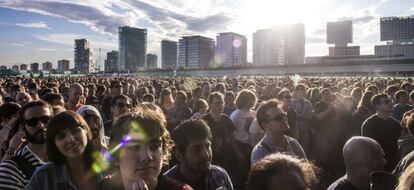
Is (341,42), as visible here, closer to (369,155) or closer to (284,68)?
(284,68)

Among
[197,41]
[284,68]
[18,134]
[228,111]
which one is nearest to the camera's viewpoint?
[18,134]

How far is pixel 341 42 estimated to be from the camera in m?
178

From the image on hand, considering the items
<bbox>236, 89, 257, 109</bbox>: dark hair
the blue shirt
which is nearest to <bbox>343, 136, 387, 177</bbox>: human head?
the blue shirt

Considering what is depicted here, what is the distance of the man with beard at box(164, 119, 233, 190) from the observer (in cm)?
374

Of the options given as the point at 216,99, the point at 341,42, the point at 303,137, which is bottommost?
the point at 303,137

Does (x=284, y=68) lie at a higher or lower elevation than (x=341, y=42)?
lower

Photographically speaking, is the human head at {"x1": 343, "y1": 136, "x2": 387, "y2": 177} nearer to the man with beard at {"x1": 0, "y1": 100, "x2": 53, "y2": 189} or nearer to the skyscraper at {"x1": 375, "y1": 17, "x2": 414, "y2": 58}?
the man with beard at {"x1": 0, "y1": 100, "x2": 53, "y2": 189}

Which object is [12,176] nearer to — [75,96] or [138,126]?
[138,126]

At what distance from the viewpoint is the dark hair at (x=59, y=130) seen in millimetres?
3312

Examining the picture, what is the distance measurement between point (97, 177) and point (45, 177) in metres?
0.47

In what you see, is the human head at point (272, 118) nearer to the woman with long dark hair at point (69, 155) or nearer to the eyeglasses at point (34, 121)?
the woman with long dark hair at point (69, 155)

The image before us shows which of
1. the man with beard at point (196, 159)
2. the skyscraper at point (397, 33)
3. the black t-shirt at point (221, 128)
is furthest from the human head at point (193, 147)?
the skyscraper at point (397, 33)

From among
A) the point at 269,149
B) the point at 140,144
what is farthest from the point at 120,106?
the point at 140,144

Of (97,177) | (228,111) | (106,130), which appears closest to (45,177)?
(97,177)
